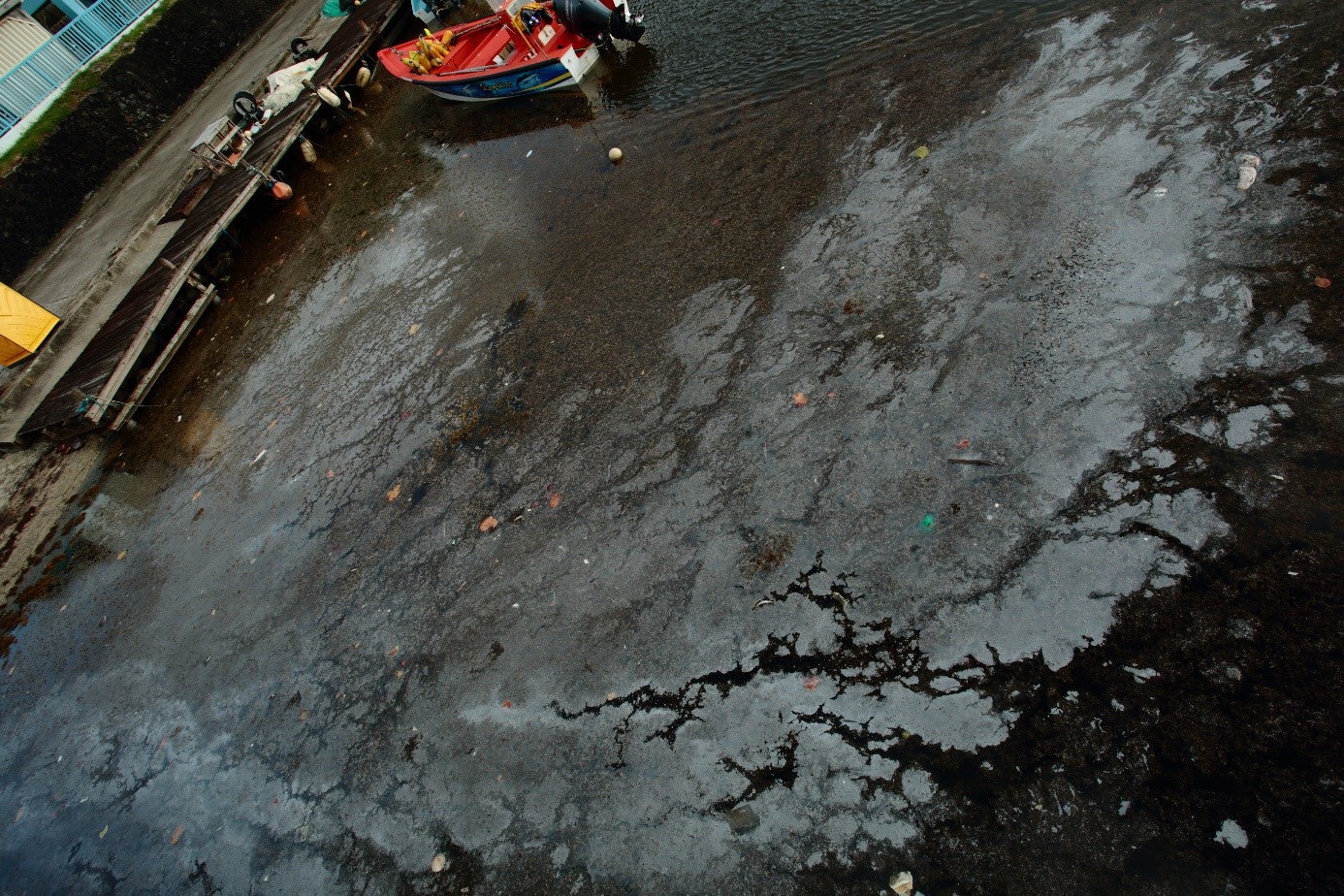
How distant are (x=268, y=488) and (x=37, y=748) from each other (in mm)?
3368

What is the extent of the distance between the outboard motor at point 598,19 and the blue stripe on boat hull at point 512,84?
0.90 m

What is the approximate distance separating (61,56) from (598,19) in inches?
512

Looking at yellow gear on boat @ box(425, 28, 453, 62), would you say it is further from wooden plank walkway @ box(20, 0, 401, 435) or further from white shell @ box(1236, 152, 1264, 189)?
white shell @ box(1236, 152, 1264, 189)

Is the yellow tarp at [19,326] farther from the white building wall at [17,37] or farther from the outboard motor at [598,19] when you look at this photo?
the outboard motor at [598,19]

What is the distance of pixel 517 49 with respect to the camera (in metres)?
11.8

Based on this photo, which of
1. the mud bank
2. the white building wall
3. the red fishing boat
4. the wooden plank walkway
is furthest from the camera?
the white building wall

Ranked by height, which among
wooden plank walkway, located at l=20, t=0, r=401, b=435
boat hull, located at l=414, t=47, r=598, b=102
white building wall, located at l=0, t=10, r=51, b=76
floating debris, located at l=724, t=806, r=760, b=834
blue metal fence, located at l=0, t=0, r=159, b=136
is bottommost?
floating debris, located at l=724, t=806, r=760, b=834

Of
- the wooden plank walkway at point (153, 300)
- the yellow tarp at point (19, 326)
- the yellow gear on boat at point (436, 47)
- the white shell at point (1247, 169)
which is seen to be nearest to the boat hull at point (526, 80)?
the yellow gear on boat at point (436, 47)

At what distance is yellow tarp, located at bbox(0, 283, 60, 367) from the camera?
32.6 feet

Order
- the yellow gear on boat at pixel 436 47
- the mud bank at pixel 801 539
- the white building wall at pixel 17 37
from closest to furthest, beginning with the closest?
the mud bank at pixel 801 539, the yellow gear on boat at pixel 436 47, the white building wall at pixel 17 37

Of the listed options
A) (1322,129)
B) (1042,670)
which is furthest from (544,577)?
(1322,129)

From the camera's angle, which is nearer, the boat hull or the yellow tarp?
the yellow tarp

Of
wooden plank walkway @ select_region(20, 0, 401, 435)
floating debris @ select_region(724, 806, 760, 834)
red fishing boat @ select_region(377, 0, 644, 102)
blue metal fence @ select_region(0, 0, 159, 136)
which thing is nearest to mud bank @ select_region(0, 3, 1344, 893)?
floating debris @ select_region(724, 806, 760, 834)

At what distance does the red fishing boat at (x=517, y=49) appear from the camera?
1070cm
